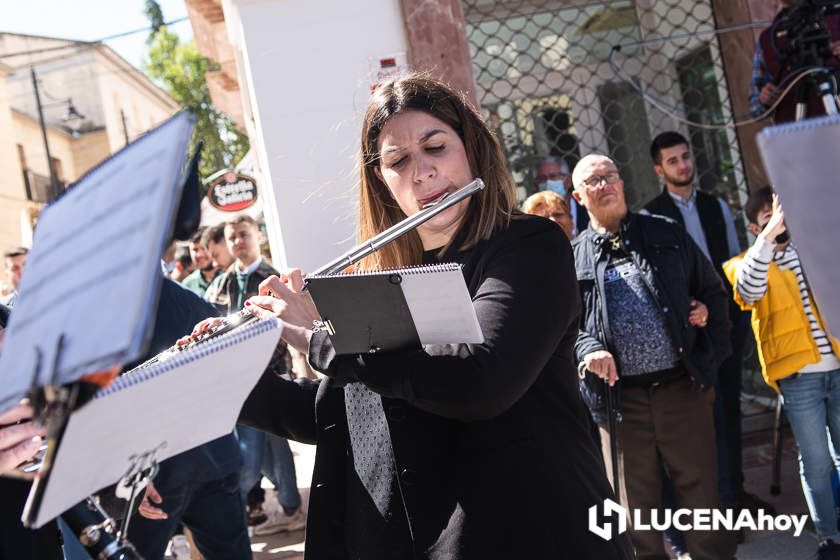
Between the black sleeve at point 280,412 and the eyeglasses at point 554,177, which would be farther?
the eyeglasses at point 554,177

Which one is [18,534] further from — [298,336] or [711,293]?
[711,293]

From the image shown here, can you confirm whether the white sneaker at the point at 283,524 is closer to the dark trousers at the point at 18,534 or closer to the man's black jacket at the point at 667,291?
the man's black jacket at the point at 667,291

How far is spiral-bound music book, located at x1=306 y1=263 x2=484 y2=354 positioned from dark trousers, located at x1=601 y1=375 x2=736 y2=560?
110 inches

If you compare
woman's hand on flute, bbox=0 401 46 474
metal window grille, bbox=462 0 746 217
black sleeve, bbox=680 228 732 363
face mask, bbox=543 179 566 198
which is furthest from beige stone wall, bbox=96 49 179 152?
woman's hand on flute, bbox=0 401 46 474

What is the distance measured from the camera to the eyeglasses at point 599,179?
14.4 ft

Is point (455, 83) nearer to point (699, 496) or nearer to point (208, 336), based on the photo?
point (699, 496)

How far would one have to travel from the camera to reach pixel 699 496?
4.26 meters

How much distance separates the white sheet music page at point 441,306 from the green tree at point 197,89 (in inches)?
1051

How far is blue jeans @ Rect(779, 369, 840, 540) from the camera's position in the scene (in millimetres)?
4223

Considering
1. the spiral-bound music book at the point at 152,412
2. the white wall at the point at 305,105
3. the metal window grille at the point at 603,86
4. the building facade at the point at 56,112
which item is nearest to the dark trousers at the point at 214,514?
the white wall at the point at 305,105

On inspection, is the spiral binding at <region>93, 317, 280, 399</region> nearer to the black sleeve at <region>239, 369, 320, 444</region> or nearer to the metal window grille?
the black sleeve at <region>239, 369, 320, 444</region>

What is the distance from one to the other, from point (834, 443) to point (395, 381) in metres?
3.34

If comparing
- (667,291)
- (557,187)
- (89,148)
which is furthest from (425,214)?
(89,148)

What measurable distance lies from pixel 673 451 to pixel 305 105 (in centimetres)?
264
